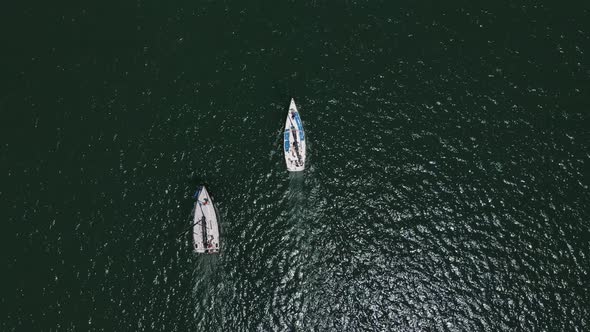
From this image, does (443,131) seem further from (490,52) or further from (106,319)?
(106,319)

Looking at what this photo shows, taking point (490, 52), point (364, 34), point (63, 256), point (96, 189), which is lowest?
point (63, 256)

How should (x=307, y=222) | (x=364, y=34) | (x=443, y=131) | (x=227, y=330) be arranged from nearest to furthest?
(x=227, y=330), (x=307, y=222), (x=443, y=131), (x=364, y=34)

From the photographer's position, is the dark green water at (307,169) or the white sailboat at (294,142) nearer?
the dark green water at (307,169)

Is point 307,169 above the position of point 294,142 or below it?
below

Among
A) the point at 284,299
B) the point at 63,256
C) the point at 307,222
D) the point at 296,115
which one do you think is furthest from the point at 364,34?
the point at 63,256

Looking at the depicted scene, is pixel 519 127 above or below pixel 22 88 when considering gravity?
below

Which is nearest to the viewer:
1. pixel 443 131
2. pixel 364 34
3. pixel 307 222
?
pixel 307 222

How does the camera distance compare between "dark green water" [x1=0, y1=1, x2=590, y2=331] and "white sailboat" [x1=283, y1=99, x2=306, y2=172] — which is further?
"white sailboat" [x1=283, y1=99, x2=306, y2=172]

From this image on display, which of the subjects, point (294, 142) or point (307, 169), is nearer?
point (307, 169)
